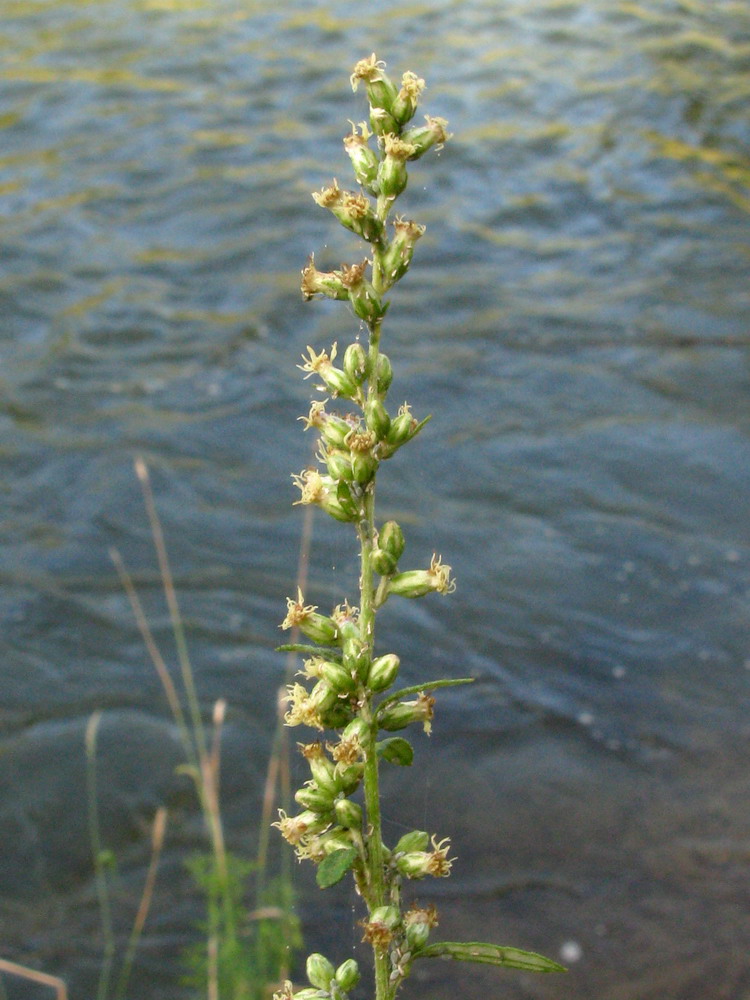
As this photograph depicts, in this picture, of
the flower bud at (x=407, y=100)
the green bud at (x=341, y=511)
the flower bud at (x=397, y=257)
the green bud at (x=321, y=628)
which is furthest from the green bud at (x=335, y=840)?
the flower bud at (x=407, y=100)

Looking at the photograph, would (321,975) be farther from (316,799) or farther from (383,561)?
(383,561)

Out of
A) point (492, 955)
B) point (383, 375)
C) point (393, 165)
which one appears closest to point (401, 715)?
point (492, 955)

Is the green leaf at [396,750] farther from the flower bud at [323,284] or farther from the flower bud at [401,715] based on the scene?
the flower bud at [323,284]

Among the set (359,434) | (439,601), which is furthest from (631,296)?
(359,434)

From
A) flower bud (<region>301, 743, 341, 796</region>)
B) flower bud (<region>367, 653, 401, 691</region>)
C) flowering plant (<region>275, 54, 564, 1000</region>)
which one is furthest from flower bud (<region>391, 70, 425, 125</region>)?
flower bud (<region>301, 743, 341, 796</region>)

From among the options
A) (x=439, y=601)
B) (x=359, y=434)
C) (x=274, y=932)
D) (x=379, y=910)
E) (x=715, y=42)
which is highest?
(x=359, y=434)

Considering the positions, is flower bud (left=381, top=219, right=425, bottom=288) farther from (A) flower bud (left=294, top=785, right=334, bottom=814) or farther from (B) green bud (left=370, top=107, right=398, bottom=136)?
(A) flower bud (left=294, top=785, right=334, bottom=814)

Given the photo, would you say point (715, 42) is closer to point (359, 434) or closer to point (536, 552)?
point (536, 552)
